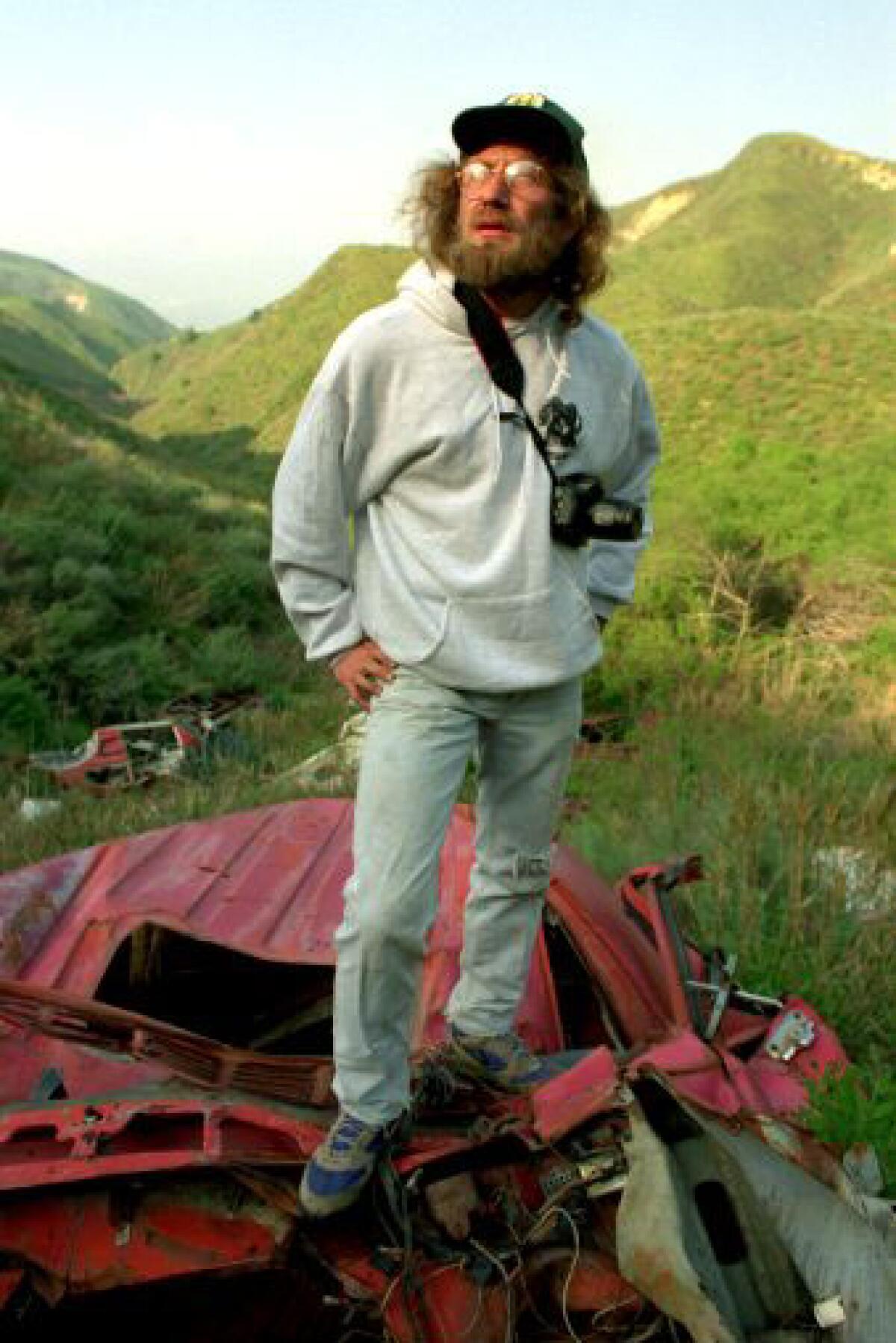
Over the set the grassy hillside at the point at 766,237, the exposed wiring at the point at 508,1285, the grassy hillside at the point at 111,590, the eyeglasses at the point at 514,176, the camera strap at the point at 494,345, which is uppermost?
the grassy hillside at the point at 766,237

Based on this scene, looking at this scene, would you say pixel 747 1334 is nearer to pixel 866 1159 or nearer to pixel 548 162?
pixel 866 1159

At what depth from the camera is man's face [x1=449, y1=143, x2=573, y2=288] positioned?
2.40m

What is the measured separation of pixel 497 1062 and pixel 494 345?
1.64 meters

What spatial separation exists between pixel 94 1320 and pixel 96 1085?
0.60m

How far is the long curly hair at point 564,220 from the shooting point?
2.50 m

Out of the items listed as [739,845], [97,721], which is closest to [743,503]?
A: [97,721]

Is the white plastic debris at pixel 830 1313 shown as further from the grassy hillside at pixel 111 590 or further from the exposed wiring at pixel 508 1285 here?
the grassy hillside at pixel 111 590

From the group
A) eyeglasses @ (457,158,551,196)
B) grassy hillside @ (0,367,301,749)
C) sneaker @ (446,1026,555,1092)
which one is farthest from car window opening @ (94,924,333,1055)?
grassy hillside @ (0,367,301,749)

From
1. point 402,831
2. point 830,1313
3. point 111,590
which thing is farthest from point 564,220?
point 111,590

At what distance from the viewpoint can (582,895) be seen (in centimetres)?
312

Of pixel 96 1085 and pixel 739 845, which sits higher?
pixel 96 1085

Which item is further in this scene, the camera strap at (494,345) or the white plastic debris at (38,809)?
the white plastic debris at (38,809)

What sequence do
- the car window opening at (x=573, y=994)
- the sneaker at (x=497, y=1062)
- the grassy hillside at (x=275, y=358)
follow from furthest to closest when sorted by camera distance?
the grassy hillside at (x=275, y=358) < the car window opening at (x=573, y=994) < the sneaker at (x=497, y=1062)

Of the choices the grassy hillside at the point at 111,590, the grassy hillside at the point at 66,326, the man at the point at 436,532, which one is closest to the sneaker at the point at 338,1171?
the man at the point at 436,532
